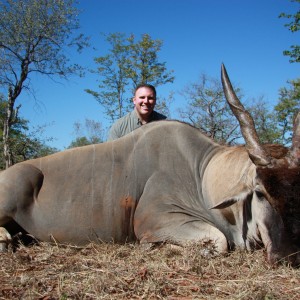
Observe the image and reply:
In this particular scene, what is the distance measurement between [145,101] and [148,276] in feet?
9.95

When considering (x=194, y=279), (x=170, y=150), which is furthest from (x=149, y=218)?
(x=194, y=279)

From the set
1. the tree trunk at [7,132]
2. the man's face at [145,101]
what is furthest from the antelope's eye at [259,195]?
the tree trunk at [7,132]

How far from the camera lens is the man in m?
4.80

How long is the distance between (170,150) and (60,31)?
1264cm

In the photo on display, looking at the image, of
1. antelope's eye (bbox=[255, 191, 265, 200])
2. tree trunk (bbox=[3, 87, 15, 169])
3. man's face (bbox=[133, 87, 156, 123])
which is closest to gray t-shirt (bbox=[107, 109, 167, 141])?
man's face (bbox=[133, 87, 156, 123])

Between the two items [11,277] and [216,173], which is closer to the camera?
[11,277]

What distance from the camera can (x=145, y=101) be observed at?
479 centimetres

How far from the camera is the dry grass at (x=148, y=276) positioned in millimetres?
1776

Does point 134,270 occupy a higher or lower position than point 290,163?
lower

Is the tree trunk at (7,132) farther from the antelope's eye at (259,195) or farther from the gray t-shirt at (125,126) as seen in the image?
the antelope's eye at (259,195)

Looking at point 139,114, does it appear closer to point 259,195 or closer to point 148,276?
point 259,195

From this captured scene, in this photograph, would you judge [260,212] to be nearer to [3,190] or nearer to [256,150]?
[256,150]

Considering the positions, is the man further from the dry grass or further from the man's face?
the dry grass

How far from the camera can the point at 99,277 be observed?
6.49 feet
